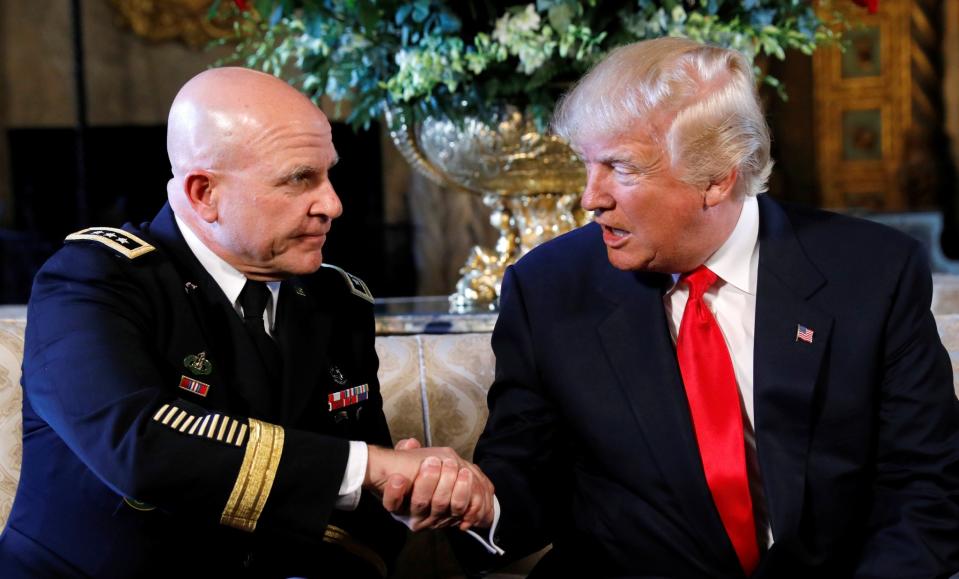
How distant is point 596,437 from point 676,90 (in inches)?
23.8

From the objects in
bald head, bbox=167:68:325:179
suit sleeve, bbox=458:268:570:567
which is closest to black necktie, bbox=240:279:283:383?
bald head, bbox=167:68:325:179

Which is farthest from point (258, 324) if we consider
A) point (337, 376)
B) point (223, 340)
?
point (337, 376)

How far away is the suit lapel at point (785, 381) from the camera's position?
1911mm

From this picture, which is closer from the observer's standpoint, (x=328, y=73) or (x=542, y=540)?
(x=542, y=540)

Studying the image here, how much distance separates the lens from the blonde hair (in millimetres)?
1918

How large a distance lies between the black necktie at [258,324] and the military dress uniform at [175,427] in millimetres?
16

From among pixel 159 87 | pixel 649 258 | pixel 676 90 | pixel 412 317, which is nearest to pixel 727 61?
pixel 676 90

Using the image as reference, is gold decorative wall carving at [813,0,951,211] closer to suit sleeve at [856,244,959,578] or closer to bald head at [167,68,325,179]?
suit sleeve at [856,244,959,578]

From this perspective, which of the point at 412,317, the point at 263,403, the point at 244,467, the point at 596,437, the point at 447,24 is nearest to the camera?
the point at 244,467

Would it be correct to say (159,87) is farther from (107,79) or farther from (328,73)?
(328,73)

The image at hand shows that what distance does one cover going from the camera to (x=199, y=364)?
73.4 inches

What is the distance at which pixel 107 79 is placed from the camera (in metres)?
7.62

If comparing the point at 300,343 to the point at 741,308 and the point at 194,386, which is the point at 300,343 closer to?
the point at 194,386

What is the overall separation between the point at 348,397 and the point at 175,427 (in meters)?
0.46
